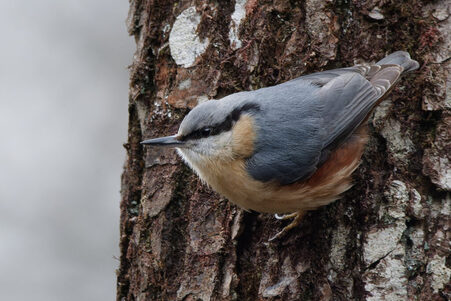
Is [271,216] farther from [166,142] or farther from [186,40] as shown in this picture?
[186,40]

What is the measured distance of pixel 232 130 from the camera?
9.87 feet

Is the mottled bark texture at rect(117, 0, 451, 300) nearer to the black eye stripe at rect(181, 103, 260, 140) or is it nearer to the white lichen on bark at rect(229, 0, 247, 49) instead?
the white lichen on bark at rect(229, 0, 247, 49)

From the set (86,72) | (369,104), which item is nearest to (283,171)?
(369,104)

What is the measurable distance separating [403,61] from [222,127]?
904 mm

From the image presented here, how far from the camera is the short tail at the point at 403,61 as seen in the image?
2.76m

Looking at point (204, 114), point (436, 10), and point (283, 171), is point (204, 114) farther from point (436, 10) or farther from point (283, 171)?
point (436, 10)

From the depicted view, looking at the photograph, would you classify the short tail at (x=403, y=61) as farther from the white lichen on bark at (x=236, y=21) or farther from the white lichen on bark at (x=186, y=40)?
the white lichen on bark at (x=186, y=40)

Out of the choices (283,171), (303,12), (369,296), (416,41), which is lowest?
(369,296)

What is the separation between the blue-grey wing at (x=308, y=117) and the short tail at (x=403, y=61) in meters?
0.04

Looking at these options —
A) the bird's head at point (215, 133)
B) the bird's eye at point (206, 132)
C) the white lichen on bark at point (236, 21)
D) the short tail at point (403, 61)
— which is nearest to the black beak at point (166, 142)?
the bird's head at point (215, 133)

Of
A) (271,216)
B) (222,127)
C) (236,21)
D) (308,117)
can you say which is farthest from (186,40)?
(271,216)

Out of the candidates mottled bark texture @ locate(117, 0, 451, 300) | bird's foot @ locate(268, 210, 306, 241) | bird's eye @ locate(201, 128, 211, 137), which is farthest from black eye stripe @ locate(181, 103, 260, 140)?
bird's foot @ locate(268, 210, 306, 241)

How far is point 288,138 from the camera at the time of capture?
2.88 meters

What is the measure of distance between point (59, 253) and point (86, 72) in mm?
1828
